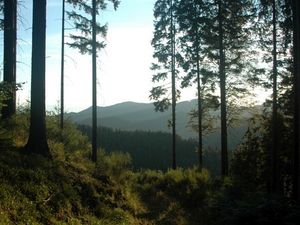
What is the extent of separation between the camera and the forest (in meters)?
12.5

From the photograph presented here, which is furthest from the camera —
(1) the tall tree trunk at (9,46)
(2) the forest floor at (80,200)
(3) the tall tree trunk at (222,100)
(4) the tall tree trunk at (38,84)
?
(3) the tall tree trunk at (222,100)

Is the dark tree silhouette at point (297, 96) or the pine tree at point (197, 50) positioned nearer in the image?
the dark tree silhouette at point (297, 96)

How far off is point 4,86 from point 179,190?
538 inches

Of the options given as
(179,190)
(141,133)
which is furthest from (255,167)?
(141,133)

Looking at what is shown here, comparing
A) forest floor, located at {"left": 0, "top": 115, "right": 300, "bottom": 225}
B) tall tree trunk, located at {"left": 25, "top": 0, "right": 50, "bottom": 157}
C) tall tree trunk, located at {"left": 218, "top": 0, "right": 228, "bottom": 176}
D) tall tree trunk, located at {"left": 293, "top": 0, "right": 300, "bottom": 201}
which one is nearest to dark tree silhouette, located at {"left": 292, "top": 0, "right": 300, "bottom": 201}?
tall tree trunk, located at {"left": 293, "top": 0, "right": 300, "bottom": 201}

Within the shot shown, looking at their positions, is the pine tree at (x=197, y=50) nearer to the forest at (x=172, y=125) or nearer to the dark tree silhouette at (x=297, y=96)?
the forest at (x=172, y=125)

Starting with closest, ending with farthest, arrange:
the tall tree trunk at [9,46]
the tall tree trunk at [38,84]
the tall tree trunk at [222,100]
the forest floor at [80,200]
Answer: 1. the forest floor at [80,200]
2. the tall tree trunk at [38,84]
3. the tall tree trunk at [9,46]
4. the tall tree trunk at [222,100]

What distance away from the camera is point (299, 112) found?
15922 mm

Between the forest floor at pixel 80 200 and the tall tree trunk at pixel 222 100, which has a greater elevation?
the tall tree trunk at pixel 222 100

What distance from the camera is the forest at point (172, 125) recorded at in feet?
41.0

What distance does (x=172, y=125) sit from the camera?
105 ft

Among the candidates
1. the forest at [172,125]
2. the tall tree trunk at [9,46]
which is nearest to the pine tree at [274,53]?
the forest at [172,125]

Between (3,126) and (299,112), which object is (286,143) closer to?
(299,112)

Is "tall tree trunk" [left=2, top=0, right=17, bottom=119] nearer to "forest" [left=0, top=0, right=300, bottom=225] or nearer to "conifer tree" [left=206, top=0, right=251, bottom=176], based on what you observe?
"forest" [left=0, top=0, right=300, bottom=225]
